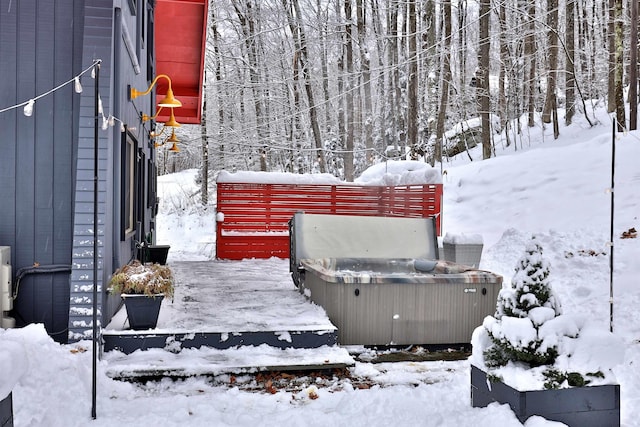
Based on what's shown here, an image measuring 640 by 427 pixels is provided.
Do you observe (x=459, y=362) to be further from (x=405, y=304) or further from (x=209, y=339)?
(x=209, y=339)

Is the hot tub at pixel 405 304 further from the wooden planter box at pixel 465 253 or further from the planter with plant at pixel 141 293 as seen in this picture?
the wooden planter box at pixel 465 253

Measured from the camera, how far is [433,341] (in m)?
5.85

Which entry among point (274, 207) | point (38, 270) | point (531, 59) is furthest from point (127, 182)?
point (531, 59)

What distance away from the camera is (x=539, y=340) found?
11.0 feet

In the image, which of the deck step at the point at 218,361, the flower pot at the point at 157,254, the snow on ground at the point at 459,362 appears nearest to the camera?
the snow on ground at the point at 459,362

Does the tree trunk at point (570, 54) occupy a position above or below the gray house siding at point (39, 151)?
above

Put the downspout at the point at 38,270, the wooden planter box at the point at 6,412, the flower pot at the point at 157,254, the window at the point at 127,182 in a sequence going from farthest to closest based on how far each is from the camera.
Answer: the flower pot at the point at 157,254, the window at the point at 127,182, the downspout at the point at 38,270, the wooden planter box at the point at 6,412

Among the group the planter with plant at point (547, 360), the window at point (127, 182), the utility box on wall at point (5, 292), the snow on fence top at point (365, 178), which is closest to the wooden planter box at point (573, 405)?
the planter with plant at point (547, 360)

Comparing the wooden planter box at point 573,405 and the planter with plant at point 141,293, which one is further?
the planter with plant at point 141,293

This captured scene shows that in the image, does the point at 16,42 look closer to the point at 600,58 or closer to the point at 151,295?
the point at 151,295

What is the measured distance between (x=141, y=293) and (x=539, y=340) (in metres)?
3.11

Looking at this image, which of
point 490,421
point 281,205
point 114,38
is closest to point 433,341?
point 490,421

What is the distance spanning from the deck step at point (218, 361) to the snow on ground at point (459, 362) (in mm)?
106

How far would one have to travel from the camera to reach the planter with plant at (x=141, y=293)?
16.1 ft
